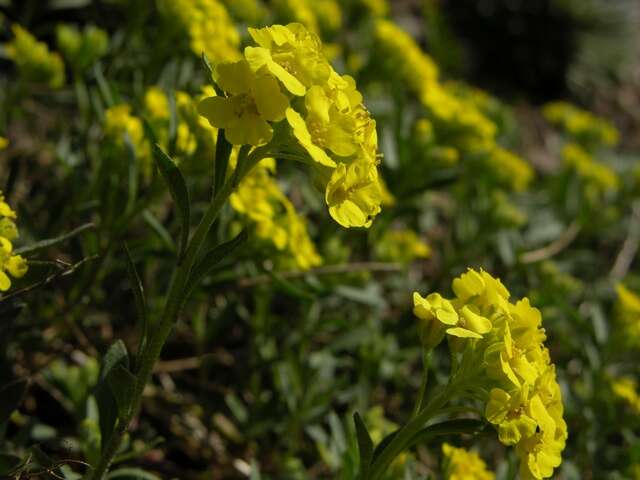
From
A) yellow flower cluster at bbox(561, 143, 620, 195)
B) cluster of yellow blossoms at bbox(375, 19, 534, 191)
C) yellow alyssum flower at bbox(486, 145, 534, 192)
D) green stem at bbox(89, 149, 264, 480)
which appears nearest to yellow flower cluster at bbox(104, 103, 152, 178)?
green stem at bbox(89, 149, 264, 480)

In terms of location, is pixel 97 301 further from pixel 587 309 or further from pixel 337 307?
pixel 587 309

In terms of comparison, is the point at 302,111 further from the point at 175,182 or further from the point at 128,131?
the point at 128,131

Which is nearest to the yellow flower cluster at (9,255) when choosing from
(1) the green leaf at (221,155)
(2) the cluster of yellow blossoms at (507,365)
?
(1) the green leaf at (221,155)

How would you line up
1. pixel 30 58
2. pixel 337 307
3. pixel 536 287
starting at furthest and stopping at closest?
pixel 536 287
pixel 337 307
pixel 30 58

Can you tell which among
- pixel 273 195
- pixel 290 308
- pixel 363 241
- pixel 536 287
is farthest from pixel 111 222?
pixel 536 287

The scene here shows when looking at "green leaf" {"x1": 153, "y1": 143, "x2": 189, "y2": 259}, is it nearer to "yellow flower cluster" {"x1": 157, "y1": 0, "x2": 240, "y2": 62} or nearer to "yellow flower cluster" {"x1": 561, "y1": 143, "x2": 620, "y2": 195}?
"yellow flower cluster" {"x1": 157, "y1": 0, "x2": 240, "y2": 62}

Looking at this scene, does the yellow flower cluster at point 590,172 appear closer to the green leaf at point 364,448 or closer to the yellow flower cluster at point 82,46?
the yellow flower cluster at point 82,46

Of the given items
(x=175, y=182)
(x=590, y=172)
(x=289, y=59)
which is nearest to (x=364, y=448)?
(x=175, y=182)
